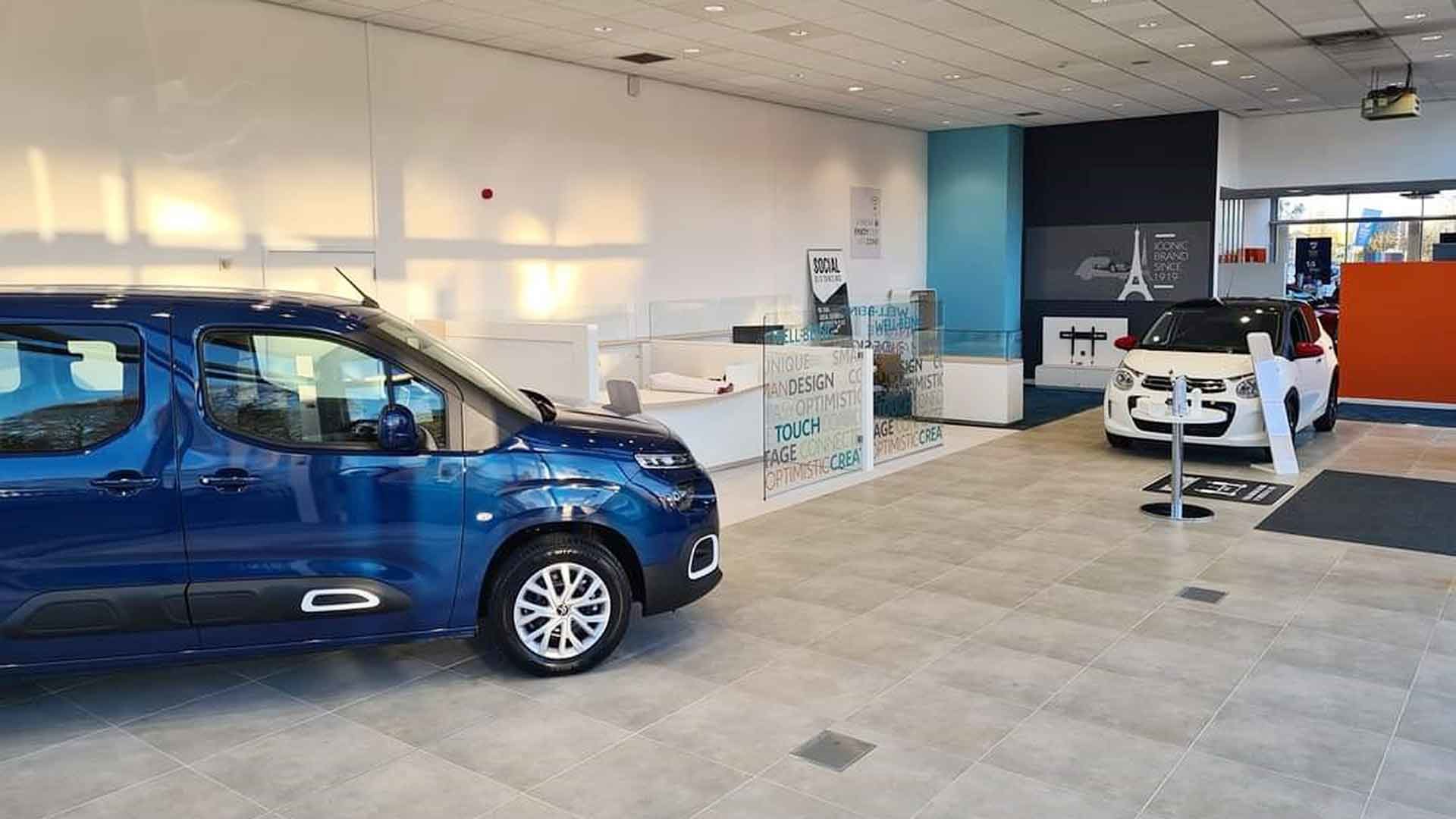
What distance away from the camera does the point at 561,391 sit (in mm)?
7527

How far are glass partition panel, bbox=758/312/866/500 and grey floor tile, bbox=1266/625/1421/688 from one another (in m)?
3.94

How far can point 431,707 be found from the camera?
4.26 meters

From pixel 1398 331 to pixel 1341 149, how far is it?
341cm

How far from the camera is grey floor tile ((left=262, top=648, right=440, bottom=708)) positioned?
4375 millimetres

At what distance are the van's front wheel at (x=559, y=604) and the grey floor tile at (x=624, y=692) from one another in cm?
8

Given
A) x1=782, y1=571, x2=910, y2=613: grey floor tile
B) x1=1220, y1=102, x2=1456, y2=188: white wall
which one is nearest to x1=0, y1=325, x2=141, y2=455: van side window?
x1=782, y1=571, x2=910, y2=613: grey floor tile

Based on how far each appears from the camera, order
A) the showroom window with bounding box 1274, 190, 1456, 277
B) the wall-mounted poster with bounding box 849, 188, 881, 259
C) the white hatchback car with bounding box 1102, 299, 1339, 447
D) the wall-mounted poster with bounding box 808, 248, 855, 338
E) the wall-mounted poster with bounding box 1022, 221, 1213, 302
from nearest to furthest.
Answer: the white hatchback car with bounding box 1102, 299, 1339, 447 < the wall-mounted poster with bounding box 808, 248, 855, 338 < the wall-mounted poster with bounding box 849, 188, 881, 259 < the wall-mounted poster with bounding box 1022, 221, 1213, 302 < the showroom window with bounding box 1274, 190, 1456, 277

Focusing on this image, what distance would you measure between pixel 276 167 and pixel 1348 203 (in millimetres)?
14740

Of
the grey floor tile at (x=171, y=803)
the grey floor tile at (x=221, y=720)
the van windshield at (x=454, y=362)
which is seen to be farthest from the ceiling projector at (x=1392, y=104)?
the grey floor tile at (x=171, y=803)

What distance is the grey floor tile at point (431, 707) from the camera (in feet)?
13.3

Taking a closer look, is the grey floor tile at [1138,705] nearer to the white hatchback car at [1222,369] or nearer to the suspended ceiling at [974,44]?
the white hatchback car at [1222,369]

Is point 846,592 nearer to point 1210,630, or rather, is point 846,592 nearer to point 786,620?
point 786,620

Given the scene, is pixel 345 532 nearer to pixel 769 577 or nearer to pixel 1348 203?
pixel 769 577

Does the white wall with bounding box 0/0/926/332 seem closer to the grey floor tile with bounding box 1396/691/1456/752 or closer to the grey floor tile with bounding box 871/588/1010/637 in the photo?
the grey floor tile with bounding box 871/588/1010/637
